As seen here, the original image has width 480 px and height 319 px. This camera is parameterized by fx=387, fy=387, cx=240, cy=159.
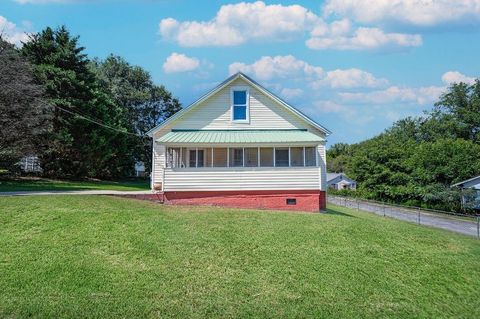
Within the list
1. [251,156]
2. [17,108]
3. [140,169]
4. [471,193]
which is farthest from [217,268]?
[140,169]

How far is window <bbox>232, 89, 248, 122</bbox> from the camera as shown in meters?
21.9

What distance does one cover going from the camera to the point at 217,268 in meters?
9.79

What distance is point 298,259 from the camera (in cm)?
1065

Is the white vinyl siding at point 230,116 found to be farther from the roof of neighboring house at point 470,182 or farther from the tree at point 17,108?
the roof of neighboring house at point 470,182

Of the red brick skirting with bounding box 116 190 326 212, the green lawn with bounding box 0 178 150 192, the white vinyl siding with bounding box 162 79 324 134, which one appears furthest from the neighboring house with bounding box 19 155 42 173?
the red brick skirting with bounding box 116 190 326 212

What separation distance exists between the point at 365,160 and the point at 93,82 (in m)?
36.5

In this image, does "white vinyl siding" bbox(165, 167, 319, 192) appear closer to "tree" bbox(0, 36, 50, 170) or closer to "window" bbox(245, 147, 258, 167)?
"window" bbox(245, 147, 258, 167)

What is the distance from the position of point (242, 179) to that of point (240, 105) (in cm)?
507

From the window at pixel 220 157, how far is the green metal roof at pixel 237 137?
1.15 m

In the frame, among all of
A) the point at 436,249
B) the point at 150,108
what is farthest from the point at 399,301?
the point at 150,108

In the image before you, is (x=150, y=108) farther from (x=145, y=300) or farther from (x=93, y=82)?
(x=145, y=300)

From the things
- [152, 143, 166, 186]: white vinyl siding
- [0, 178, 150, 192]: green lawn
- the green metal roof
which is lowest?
[0, 178, 150, 192]: green lawn

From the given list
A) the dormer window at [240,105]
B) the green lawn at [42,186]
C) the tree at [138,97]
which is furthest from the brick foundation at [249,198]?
the tree at [138,97]

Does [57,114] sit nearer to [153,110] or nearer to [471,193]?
[153,110]
